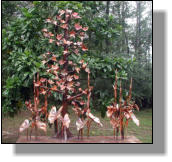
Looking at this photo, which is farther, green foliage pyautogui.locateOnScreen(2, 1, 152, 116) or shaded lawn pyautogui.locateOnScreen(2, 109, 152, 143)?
shaded lawn pyautogui.locateOnScreen(2, 109, 152, 143)

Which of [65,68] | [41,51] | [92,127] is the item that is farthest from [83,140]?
[41,51]

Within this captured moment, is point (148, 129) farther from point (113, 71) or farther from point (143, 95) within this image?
point (113, 71)

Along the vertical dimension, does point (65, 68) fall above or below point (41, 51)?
below

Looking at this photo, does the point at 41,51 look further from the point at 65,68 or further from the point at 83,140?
the point at 83,140

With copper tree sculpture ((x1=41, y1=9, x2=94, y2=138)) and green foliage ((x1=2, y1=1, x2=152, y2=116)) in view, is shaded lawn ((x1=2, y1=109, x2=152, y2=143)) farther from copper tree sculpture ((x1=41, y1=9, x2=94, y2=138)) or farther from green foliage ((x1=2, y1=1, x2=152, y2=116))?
copper tree sculpture ((x1=41, y1=9, x2=94, y2=138))

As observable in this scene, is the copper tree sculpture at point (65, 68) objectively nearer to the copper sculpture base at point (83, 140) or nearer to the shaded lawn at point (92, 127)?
the copper sculpture base at point (83, 140)

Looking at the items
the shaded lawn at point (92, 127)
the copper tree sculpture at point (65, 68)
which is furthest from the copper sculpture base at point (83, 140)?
the shaded lawn at point (92, 127)

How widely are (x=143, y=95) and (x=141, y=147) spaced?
112 cm

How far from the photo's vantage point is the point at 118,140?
5.45 feet

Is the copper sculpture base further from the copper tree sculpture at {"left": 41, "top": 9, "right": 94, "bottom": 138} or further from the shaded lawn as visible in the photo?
the shaded lawn

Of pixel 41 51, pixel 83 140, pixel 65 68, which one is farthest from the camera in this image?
pixel 41 51

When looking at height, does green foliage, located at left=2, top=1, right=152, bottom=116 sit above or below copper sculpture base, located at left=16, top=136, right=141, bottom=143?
above

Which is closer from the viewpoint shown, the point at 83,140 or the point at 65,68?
the point at 83,140

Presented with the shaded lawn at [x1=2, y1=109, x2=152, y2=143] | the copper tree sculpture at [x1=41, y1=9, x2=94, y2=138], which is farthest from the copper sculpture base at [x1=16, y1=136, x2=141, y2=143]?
the shaded lawn at [x1=2, y1=109, x2=152, y2=143]
